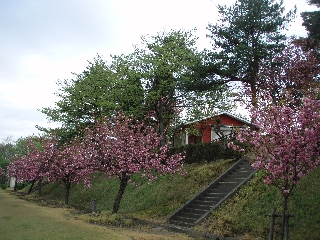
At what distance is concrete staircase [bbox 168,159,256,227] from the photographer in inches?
761

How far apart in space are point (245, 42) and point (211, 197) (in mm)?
13617

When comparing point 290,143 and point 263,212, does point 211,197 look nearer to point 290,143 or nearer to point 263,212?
point 263,212

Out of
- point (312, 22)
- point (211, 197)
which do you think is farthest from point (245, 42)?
point (211, 197)

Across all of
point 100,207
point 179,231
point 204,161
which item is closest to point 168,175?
point 204,161

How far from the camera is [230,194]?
1958 cm

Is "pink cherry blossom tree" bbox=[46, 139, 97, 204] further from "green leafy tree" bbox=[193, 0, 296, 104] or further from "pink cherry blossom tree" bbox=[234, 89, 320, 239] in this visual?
"pink cherry blossom tree" bbox=[234, 89, 320, 239]

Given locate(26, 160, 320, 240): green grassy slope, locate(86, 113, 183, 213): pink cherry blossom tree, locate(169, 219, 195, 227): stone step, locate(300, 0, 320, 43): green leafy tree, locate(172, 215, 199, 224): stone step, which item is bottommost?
locate(169, 219, 195, 227): stone step

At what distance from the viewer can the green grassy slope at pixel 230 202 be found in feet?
47.7

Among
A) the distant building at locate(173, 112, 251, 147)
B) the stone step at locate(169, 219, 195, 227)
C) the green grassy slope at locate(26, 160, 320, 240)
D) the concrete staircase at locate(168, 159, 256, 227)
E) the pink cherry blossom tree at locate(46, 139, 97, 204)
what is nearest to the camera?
the green grassy slope at locate(26, 160, 320, 240)

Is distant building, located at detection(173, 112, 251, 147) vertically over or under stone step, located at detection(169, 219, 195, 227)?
over

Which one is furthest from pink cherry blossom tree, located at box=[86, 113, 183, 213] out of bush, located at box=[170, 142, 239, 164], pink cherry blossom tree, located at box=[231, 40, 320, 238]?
pink cherry blossom tree, located at box=[231, 40, 320, 238]

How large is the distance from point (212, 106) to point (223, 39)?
6140 millimetres

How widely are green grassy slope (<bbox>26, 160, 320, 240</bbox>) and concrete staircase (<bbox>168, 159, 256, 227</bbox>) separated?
0.76m

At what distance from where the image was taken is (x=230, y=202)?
18.9m
